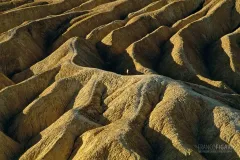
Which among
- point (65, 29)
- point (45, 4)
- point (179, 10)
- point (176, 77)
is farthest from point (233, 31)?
point (45, 4)

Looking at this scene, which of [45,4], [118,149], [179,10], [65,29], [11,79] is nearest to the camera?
[118,149]

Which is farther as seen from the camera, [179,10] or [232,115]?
[179,10]

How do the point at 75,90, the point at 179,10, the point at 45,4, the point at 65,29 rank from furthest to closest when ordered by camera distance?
the point at 45,4, the point at 179,10, the point at 65,29, the point at 75,90

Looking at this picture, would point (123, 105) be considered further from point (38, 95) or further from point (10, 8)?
point (10, 8)

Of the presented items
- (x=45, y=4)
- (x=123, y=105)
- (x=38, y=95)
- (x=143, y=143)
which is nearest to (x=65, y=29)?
(x=45, y=4)

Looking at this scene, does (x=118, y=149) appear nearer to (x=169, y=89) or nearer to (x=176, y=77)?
(x=169, y=89)

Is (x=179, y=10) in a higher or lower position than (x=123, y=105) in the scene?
lower
